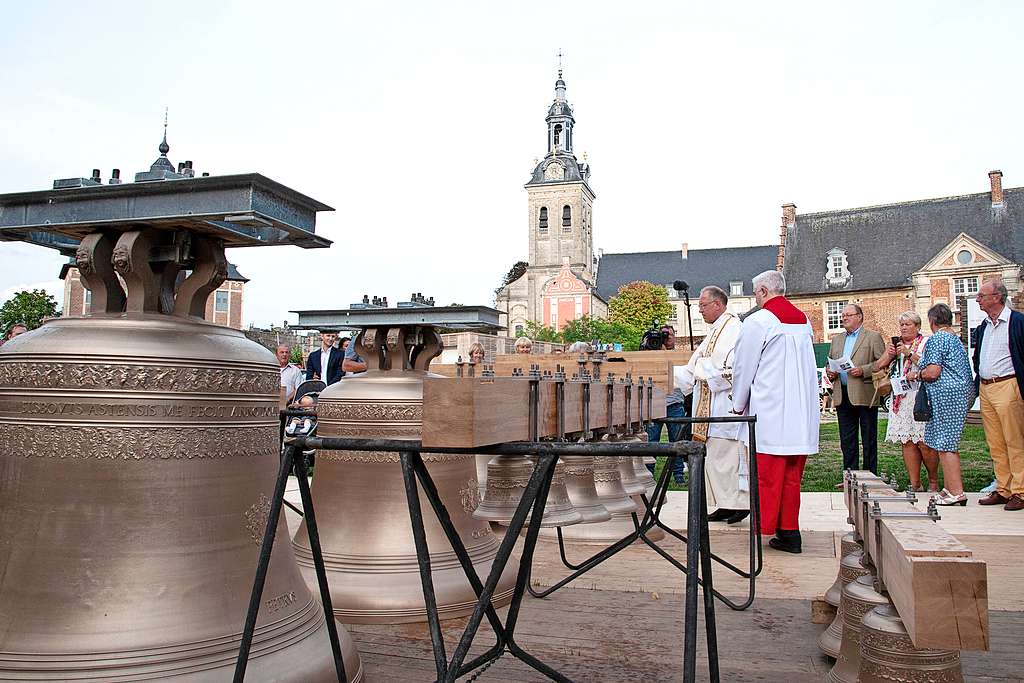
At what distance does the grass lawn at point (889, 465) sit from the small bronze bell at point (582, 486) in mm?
6586

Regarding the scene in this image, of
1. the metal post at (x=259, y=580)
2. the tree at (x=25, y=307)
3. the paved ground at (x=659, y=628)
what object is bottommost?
the paved ground at (x=659, y=628)

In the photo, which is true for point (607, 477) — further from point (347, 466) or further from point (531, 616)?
point (347, 466)

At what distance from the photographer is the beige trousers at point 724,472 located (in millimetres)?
7102

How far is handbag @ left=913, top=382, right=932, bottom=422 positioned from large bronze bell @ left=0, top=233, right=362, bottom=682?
7419mm

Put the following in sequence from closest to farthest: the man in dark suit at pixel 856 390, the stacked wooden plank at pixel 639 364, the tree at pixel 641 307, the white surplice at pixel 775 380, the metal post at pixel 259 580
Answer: the metal post at pixel 259 580
the stacked wooden plank at pixel 639 364
the white surplice at pixel 775 380
the man in dark suit at pixel 856 390
the tree at pixel 641 307

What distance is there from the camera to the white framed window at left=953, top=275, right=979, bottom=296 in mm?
48594

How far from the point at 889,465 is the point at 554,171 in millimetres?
78752

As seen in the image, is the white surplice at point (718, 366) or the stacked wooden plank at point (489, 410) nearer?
the stacked wooden plank at point (489, 410)

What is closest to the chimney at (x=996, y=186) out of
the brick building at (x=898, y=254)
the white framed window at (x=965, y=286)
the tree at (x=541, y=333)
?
the brick building at (x=898, y=254)

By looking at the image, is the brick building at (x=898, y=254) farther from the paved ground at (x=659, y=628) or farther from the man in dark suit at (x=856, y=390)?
the paved ground at (x=659, y=628)

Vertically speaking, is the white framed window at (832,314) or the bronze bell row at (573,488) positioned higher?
the white framed window at (832,314)

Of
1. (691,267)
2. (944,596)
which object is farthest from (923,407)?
(691,267)

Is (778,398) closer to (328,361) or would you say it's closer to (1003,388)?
(1003,388)

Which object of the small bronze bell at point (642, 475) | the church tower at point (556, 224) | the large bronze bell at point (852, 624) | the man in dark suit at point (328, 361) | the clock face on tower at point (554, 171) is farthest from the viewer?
the clock face on tower at point (554, 171)
